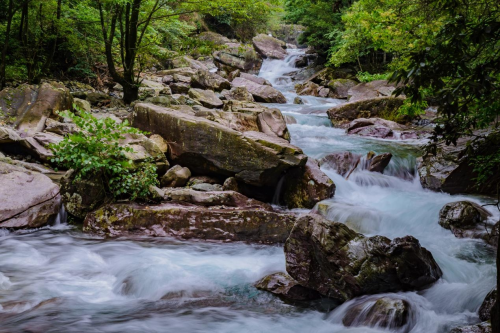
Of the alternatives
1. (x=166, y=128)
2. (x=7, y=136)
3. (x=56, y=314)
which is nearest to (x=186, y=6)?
(x=166, y=128)

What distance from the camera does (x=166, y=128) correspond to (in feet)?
26.0

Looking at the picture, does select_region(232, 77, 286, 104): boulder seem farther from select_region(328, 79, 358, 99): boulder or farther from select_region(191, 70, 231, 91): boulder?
select_region(328, 79, 358, 99): boulder

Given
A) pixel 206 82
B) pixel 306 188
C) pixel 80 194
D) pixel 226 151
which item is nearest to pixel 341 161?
pixel 306 188

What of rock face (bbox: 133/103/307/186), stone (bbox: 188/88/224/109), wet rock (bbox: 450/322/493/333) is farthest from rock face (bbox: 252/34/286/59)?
wet rock (bbox: 450/322/493/333)

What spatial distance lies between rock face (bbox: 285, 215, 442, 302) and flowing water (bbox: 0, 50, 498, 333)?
17cm

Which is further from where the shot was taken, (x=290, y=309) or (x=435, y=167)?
(x=435, y=167)

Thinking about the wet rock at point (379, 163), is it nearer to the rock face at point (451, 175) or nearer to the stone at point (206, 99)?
the rock face at point (451, 175)

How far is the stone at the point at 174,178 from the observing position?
288 inches

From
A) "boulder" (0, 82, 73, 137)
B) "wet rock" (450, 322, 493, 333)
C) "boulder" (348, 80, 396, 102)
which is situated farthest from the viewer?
"boulder" (348, 80, 396, 102)

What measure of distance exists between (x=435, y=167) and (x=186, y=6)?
297 inches

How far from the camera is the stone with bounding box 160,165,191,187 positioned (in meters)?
7.32

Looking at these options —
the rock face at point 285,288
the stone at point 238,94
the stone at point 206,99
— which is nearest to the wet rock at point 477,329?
the rock face at point 285,288

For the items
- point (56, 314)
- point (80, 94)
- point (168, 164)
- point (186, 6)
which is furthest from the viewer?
point (80, 94)

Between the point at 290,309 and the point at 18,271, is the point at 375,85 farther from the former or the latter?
the point at 18,271
